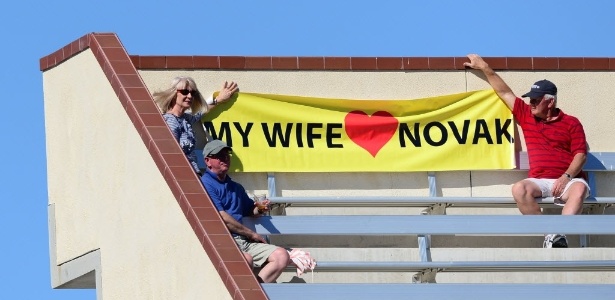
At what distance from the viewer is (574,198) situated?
1222 centimetres

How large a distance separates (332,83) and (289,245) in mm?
1399

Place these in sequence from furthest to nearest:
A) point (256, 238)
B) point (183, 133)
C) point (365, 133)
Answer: point (365, 133), point (183, 133), point (256, 238)

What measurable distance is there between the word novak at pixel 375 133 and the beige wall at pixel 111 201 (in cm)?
121

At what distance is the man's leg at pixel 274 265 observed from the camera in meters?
10.8

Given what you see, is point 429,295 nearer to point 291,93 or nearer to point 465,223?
point 465,223

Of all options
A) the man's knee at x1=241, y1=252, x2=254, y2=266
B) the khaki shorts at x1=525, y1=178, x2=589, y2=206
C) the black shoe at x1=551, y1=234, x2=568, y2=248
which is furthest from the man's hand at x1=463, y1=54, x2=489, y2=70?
the man's knee at x1=241, y1=252, x2=254, y2=266

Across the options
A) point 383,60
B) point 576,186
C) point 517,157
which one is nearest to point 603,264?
point 576,186

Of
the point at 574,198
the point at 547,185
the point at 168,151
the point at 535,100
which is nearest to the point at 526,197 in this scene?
the point at 547,185

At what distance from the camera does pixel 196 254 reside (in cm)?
1038

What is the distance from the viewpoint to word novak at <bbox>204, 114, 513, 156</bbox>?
12.8 metres

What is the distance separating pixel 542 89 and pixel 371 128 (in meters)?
1.29

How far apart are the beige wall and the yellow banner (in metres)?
1.08

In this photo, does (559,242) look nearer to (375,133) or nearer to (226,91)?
(375,133)

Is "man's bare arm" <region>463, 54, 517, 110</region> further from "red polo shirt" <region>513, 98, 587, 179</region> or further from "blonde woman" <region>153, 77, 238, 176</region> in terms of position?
"blonde woman" <region>153, 77, 238, 176</region>
